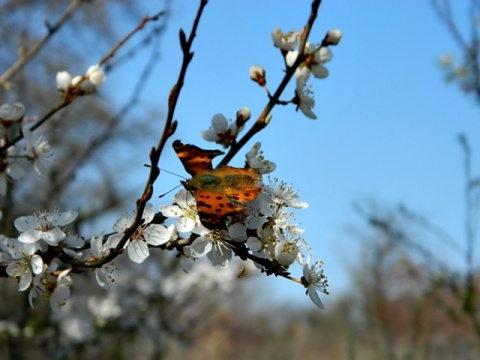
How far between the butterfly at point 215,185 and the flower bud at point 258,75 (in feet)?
0.86

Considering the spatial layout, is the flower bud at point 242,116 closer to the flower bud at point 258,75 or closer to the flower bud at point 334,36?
the flower bud at point 258,75

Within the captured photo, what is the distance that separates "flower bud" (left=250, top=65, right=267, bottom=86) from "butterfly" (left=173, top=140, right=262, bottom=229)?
0.86 feet

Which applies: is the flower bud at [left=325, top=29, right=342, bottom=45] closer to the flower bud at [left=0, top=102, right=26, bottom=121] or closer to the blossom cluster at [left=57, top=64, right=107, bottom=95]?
the blossom cluster at [left=57, top=64, right=107, bottom=95]

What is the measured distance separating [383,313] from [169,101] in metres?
2.45

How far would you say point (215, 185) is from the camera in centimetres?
95

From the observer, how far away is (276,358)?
1503 cm

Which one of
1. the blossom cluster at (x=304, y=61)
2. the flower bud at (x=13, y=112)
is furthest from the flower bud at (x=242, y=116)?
the flower bud at (x=13, y=112)

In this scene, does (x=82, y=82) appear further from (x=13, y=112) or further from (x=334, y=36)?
(x=334, y=36)

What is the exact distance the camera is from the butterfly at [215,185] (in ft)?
3.04

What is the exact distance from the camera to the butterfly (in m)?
0.93

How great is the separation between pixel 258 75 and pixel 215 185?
0.36 meters

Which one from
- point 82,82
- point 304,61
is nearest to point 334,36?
point 304,61

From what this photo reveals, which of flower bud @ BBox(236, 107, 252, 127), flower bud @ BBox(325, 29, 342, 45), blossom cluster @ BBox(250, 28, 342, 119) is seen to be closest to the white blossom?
flower bud @ BBox(236, 107, 252, 127)

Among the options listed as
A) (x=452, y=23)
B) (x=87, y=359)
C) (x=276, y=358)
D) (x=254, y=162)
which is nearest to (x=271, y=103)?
(x=254, y=162)
